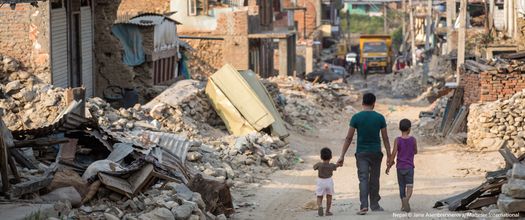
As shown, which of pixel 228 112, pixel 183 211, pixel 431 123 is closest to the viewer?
pixel 183 211

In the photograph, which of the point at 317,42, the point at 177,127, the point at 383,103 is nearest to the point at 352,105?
the point at 383,103

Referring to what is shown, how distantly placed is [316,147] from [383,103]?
16.3 metres

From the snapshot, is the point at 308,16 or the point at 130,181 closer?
the point at 130,181

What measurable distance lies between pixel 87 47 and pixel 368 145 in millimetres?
12706

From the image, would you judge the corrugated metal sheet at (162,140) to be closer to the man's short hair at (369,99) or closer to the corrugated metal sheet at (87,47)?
the man's short hair at (369,99)

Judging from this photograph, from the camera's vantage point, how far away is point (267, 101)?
950 inches

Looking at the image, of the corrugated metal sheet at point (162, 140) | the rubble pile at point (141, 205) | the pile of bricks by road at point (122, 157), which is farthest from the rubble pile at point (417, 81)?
the rubble pile at point (141, 205)

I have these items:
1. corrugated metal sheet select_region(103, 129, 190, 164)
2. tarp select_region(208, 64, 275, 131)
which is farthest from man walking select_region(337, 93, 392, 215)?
tarp select_region(208, 64, 275, 131)

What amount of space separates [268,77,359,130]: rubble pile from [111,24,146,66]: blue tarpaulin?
3503 mm

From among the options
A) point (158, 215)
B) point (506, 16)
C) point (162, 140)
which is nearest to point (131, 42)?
point (162, 140)

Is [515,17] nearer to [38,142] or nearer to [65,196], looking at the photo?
[38,142]

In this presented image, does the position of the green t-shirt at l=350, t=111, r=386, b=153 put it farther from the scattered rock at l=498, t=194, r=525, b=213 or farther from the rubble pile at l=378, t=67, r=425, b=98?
the rubble pile at l=378, t=67, r=425, b=98

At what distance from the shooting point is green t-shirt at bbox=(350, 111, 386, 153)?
1297cm

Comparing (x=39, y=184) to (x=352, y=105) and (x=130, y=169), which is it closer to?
(x=130, y=169)
